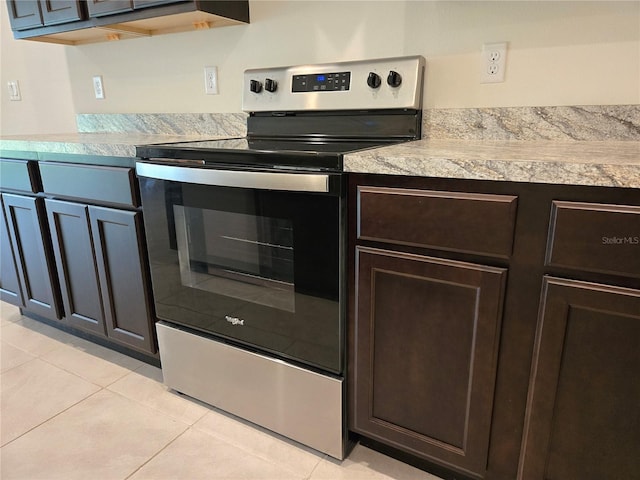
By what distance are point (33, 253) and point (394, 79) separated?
5.48ft

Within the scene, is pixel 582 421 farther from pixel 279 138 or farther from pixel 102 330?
pixel 102 330

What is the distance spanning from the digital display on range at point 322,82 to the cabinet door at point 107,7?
0.72 m

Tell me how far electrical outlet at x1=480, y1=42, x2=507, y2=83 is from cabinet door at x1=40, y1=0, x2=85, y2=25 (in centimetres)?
160

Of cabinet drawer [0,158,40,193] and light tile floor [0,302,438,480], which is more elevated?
cabinet drawer [0,158,40,193]

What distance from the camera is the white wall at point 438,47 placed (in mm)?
1197

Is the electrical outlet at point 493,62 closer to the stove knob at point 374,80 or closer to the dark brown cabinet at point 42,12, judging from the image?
the stove knob at point 374,80

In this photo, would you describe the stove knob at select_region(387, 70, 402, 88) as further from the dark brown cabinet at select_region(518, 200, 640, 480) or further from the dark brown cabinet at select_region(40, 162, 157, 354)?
the dark brown cabinet at select_region(40, 162, 157, 354)

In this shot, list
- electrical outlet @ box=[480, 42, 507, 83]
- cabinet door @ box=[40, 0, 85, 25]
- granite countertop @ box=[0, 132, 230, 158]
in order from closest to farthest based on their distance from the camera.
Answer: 1. electrical outlet @ box=[480, 42, 507, 83]
2. granite countertop @ box=[0, 132, 230, 158]
3. cabinet door @ box=[40, 0, 85, 25]

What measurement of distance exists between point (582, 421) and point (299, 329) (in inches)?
28.1

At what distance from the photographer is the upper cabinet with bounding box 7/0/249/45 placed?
5.16ft

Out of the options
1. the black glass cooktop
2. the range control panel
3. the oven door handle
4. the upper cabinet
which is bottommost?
the oven door handle

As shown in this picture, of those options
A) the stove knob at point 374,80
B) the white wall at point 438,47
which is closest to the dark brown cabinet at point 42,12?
the white wall at point 438,47

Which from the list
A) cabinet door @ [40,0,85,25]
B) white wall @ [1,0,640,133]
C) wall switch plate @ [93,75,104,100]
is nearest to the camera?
white wall @ [1,0,640,133]

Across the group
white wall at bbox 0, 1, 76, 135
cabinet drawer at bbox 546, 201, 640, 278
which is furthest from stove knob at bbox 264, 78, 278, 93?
white wall at bbox 0, 1, 76, 135
